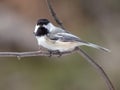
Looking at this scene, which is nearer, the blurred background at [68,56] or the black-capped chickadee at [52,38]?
the black-capped chickadee at [52,38]

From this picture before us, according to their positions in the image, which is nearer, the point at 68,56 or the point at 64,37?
the point at 64,37

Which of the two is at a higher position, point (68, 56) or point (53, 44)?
point (53, 44)

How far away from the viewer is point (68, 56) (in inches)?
116

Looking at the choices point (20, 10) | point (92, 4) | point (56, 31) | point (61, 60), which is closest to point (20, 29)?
point (20, 10)

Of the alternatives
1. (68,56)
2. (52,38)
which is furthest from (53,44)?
(68,56)

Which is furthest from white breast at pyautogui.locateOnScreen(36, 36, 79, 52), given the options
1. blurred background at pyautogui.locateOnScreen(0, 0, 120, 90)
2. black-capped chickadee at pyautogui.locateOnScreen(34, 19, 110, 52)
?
blurred background at pyautogui.locateOnScreen(0, 0, 120, 90)

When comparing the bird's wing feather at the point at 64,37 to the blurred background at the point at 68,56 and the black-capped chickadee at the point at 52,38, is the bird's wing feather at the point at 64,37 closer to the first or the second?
the black-capped chickadee at the point at 52,38

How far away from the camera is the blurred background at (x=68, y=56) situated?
9.58 ft

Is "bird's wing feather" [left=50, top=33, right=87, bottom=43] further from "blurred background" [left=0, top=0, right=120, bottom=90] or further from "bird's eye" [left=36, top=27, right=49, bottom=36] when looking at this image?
"blurred background" [left=0, top=0, right=120, bottom=90]

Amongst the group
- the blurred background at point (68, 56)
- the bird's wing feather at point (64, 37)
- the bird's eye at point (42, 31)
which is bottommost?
the blurred background at point (68, 56)

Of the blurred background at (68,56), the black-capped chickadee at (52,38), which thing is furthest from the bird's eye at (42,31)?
the blurred background at (68,56)

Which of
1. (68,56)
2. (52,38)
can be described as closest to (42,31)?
(52,38)

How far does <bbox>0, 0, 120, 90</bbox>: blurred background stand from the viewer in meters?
2.92

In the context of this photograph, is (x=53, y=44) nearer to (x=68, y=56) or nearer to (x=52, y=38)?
(x=52, y=38)
